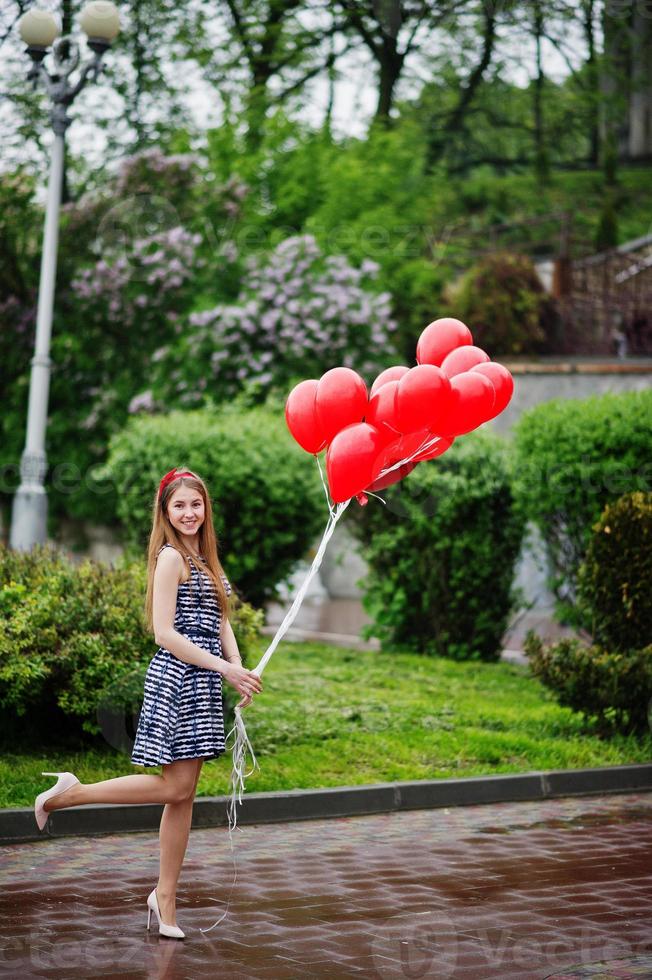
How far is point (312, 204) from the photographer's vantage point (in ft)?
75.5

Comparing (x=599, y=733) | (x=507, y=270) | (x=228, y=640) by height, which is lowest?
(x=599, y=733)

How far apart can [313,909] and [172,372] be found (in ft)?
47.0

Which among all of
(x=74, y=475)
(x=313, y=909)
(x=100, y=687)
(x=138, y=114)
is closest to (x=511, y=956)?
(x=313, y=909)

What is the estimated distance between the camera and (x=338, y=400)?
19.3 ft

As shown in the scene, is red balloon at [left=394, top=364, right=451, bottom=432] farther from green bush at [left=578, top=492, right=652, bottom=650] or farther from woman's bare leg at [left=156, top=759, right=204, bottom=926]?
green bush at [left=578, top=492, right=652, bottom=650]

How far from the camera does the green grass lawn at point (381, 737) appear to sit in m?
8.14

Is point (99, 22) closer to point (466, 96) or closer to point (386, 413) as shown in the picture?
point (386, 413)

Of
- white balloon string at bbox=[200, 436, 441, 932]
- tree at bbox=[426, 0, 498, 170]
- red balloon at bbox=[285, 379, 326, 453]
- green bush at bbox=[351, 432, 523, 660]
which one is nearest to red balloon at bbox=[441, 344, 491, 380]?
white balloon string at bbox=[200, 436, 441, 932]

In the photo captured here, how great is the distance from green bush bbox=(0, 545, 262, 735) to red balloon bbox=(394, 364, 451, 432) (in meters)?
2.87

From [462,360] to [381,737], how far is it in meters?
3.70

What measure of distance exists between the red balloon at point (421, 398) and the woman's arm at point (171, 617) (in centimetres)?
114

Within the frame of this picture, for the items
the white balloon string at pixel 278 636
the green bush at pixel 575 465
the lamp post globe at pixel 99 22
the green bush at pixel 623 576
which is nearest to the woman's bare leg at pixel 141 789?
the white balloon string at pixel 278 636

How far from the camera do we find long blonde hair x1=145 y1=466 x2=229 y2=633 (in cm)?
557

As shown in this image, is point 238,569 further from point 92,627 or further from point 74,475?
point 74,475
